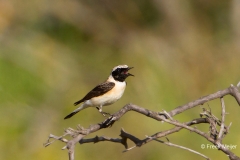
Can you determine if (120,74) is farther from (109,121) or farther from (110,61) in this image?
(110,61)

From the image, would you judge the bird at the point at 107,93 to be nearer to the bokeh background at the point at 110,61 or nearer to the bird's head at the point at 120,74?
the bird's head at the point at 120,74

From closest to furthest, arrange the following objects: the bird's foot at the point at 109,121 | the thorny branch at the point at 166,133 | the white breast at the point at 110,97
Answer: the thorny branch at the point at 166,133 < the bird's foot at the point at 109,121 < the white breast at the point at 110,97

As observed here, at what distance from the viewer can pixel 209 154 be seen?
13.8ft

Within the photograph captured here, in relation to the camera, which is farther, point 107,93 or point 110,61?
point 110,61

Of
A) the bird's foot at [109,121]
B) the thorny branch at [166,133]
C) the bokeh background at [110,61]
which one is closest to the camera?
the thorny branch at [166,133]

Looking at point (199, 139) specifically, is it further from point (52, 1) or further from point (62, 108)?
point (52, 1)

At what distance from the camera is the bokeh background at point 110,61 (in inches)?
185

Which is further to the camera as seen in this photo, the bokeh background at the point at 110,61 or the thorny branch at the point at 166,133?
the bokeh background at the point at 110,61

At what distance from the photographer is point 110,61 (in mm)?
5871

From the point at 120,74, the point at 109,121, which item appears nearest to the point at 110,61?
the point at 120,74

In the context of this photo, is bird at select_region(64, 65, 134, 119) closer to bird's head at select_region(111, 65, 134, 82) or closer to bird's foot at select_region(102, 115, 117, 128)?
bird's head at select_region(111, 65, 134, 82)

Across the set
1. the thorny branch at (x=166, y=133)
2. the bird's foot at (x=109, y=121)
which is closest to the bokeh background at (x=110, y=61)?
the bird's foot at (x=109, y=121)

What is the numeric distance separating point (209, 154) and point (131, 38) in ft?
7.65

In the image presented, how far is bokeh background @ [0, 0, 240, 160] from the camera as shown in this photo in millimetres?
4699
